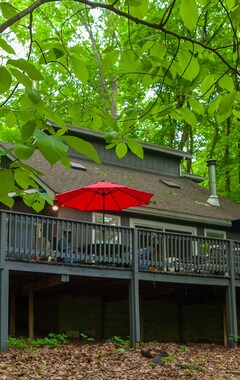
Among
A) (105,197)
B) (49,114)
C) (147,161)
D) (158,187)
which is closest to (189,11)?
(49,114)

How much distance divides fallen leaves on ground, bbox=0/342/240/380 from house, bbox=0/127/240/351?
1162 mm

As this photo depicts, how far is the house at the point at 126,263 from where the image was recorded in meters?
13.7

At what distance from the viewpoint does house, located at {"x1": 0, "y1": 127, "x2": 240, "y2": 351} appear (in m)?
13.7

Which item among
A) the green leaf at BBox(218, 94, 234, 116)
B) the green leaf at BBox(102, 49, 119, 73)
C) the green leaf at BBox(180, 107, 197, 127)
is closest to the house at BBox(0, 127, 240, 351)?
the green leaf at BBox(180, 107, 197, 127)

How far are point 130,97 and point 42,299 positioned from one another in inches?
726

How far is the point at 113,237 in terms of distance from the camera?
1462 cm

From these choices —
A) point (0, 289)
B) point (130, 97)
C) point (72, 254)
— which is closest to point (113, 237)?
point (72, 254)

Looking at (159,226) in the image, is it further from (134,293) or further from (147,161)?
Answer: (147,161)

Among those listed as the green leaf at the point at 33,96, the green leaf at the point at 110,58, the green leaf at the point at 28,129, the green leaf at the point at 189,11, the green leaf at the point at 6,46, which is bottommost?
the green leaf at the point at 28,129

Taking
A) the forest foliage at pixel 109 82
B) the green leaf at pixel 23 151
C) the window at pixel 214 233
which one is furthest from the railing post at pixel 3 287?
the green leaf at pixel 23 151

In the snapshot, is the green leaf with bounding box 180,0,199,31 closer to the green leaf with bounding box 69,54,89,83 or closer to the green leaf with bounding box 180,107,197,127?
the green leaf with bounding box 69,54,89,83

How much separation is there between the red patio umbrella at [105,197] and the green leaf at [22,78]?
12.4 m

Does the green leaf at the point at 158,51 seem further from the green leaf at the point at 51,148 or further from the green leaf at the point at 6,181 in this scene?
the green leaf at the point at 51,148

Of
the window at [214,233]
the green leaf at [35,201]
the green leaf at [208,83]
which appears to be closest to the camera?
the green leaf at [208,83]
